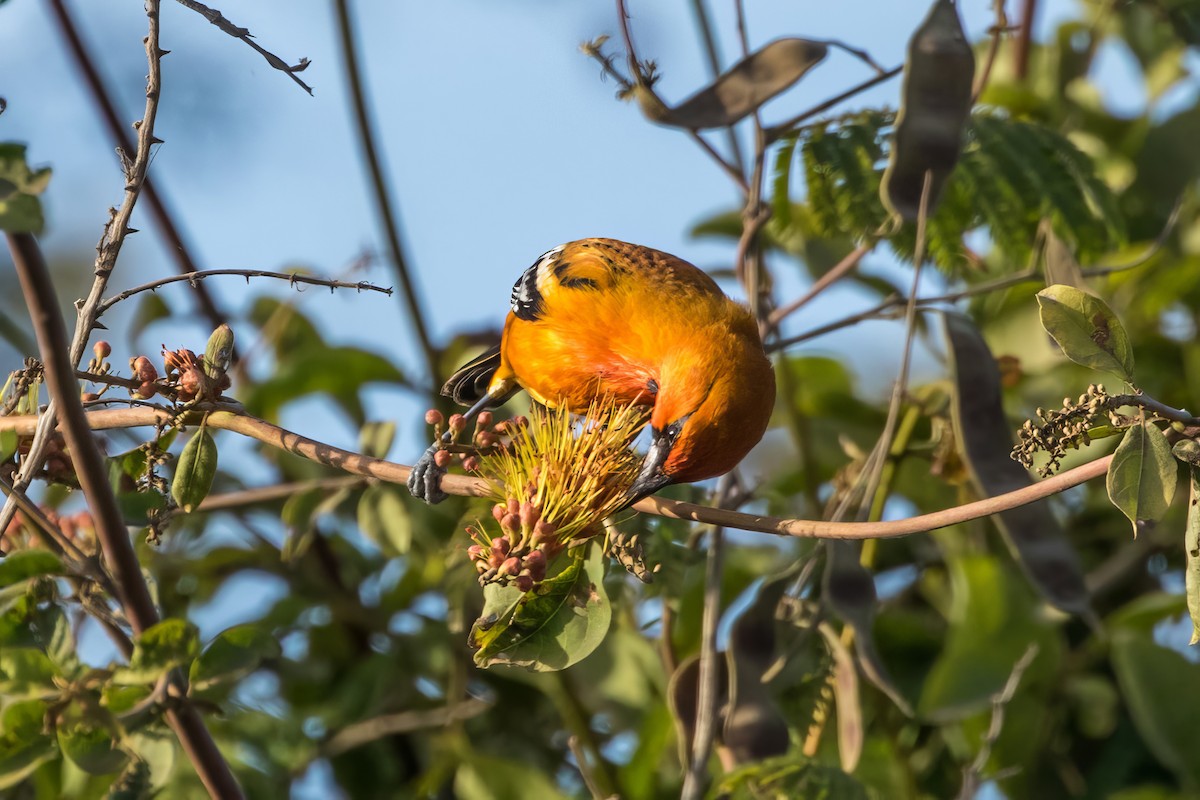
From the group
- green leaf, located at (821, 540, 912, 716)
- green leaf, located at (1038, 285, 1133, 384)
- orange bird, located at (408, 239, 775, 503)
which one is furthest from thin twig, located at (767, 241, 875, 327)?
green leaf, located at (1038, 285, 1133, 384)

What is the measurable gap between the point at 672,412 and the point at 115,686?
1076 mm

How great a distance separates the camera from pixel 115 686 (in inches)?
77.1

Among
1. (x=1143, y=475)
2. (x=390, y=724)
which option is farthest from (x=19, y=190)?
(x=390, y=724)

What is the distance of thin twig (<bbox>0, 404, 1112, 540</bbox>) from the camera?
1.57 m

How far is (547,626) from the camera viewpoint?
6.98 ft

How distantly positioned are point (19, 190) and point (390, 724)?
1.99 m

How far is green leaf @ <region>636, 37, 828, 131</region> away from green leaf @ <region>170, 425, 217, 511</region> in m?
1.09

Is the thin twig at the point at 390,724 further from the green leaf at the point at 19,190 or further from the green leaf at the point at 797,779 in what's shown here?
the green leaf at the point at 19,190

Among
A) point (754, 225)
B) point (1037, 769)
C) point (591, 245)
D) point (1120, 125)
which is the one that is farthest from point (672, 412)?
point (1120, 125)

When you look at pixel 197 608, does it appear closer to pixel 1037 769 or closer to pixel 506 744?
pixel 506 744

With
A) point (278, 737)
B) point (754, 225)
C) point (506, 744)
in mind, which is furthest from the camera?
point (506, 744)

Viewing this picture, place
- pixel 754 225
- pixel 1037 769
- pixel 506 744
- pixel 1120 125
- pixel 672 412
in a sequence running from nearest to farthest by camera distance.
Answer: pixel 672 412 → pixel 754 225 → pixel 1037 769 → pixel 506 744 → pixel 1120 125

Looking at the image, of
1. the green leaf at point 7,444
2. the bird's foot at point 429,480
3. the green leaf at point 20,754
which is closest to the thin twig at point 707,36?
the bird's foot at point 429,480

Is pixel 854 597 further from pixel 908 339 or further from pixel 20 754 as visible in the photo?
pixel 20 754
